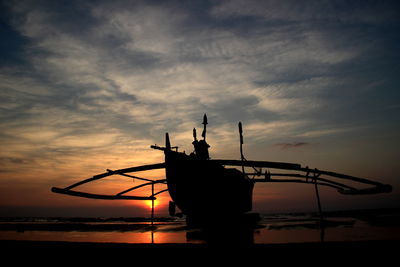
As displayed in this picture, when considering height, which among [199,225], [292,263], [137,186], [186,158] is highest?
[186,158]

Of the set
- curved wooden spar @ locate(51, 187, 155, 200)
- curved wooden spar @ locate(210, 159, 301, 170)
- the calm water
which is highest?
curved wooden spar @ locate(210, 159, 301, 170)

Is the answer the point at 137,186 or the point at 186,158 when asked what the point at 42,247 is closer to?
the point at 137,186

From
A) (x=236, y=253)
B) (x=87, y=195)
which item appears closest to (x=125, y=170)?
(x=87, y=195)

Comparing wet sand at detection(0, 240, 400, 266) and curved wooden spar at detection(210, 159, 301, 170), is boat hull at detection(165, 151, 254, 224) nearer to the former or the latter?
curved wooden spar at detection(210, 159, 301, 170)

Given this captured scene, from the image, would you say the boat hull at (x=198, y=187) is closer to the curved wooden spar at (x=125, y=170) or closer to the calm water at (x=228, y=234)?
the calm water at (x=228, y=234)

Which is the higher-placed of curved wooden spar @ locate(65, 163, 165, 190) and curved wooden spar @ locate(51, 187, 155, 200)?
curved wooden spar @ locate(65, 163, 165, 190)

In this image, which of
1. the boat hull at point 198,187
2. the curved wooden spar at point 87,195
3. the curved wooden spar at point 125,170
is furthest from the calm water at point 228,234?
the curved wooden spar at point 125,170

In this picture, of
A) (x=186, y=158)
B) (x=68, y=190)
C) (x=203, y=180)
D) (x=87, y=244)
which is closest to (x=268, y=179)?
(x=203, y=180)

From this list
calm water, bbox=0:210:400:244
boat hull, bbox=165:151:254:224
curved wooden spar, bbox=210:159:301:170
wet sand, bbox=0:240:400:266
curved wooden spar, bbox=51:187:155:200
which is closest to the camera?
wet sand, bbox=0:240:400:266

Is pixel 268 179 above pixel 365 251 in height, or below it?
above

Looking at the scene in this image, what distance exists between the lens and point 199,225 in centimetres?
2048

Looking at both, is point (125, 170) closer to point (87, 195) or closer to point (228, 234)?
point (87, 195)

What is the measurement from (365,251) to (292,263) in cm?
155

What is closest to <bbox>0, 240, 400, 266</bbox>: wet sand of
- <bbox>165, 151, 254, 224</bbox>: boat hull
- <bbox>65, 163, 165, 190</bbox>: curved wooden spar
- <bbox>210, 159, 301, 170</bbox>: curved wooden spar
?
<bbox>210, 159, 301, 170</bbox>: curved wooden spar
